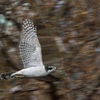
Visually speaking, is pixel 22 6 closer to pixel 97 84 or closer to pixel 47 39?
pixel 47 39

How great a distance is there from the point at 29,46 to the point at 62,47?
1.94 ft

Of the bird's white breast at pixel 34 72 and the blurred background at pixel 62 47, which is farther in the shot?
the bird's white breast at pixel 34 72

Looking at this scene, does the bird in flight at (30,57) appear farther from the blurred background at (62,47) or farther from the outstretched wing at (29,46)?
the blurred background at (62,47)

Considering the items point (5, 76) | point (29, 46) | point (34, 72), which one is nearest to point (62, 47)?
point (29, 46)

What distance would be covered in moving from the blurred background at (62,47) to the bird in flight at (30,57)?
176 millimetres

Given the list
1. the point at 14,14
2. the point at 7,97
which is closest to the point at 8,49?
the point at 14,14

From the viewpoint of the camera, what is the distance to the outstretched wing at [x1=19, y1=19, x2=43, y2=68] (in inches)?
152

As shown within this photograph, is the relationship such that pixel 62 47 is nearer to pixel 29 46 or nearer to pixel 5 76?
pixel 29 46

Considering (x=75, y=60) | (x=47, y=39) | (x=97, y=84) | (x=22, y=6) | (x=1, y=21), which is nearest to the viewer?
(x=97, y=84)

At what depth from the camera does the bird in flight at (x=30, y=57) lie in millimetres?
3752

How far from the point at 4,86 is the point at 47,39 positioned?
2.04 meters

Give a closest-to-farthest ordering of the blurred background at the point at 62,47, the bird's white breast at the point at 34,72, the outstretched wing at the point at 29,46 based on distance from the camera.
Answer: the blurred background at the point at 62,47 → the bird's white breast at the point at 34,72 → the outstretched wing at the point at 29,46

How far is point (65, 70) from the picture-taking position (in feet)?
11.5

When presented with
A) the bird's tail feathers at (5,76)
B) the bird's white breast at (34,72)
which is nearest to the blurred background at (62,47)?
the bird's tail feathers at (5,76)
